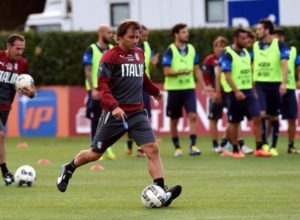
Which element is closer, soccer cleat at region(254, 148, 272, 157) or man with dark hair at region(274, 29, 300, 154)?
soccer cleat at region(254, 148, 272, 157)

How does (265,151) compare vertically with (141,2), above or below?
below

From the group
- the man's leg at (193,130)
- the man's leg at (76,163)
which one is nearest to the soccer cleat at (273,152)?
the man's leg at (193,130)

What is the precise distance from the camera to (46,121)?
28.8 metres

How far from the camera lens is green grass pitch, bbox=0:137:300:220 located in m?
12.1

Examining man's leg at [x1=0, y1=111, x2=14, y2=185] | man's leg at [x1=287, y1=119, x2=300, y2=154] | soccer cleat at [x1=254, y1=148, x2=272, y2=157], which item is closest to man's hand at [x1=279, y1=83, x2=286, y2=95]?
man's leg at [x1=287, y1=119, x2=300, y2=154]

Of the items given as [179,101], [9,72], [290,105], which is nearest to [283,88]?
[290,105]

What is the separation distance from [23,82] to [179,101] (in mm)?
6060

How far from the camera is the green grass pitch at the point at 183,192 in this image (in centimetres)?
1205

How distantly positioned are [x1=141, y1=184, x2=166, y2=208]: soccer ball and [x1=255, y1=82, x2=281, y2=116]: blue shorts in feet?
26.9

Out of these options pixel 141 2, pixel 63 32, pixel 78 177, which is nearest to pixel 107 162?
pixel 78 177

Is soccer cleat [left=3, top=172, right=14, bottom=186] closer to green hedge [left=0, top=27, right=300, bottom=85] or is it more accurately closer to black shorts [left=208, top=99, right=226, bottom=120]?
black shorts [left=208, top=99, right=226, bottom=120]

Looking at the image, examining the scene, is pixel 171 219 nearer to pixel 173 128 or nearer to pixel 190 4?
pixel 173 128

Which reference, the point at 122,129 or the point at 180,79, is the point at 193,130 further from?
the point at 122,129

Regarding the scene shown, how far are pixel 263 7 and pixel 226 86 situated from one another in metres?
8.64
